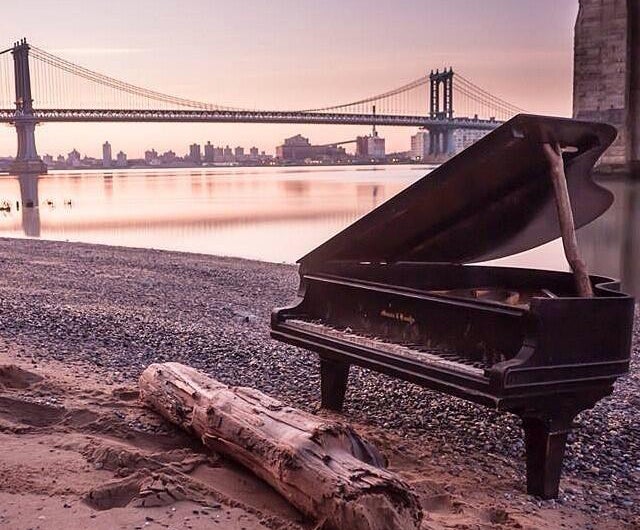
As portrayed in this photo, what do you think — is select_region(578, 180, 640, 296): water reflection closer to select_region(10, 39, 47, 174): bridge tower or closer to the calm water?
the calm water

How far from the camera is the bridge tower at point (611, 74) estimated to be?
2108 inches

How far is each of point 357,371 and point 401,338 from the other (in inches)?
76.4

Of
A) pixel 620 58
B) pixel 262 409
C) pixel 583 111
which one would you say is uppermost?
pixel 620 58

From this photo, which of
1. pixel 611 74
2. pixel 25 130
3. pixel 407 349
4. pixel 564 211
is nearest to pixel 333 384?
pixel 407 349

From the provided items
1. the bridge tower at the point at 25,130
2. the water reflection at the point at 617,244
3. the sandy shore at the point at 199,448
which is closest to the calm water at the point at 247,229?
the water reflection at the point at 617,244

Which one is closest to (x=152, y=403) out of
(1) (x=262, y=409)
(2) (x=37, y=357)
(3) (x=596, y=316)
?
(1) (x=262, y=409)

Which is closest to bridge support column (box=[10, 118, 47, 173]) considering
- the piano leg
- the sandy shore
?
the sandy shore

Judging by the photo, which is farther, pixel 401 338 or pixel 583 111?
pixel 583 111

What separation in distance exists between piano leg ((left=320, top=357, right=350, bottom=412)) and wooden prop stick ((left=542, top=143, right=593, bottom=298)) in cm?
149

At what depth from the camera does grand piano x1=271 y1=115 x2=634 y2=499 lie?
9.70ft

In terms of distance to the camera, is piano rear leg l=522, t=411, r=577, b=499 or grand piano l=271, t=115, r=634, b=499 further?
piano rear leg l=522, t=411, r=577, b=499

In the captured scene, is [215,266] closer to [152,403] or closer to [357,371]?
[357,371]

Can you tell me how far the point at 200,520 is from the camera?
2693 millimetres

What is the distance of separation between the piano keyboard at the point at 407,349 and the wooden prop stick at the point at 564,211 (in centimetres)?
58
